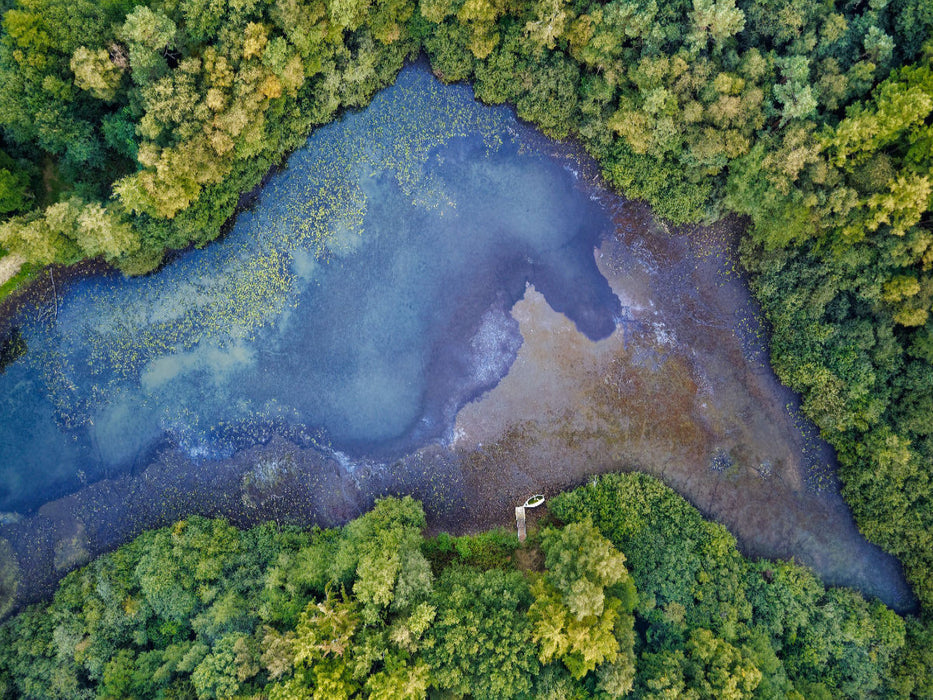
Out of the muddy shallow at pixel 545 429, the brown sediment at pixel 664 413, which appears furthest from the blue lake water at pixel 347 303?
the brown sediment at pixel 664 413

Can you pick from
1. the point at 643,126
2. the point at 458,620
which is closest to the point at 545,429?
the point at 458,620

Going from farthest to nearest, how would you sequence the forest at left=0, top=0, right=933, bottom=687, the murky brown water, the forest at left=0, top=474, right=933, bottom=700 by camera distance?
the murky brown water
the forest at left=0, top=0, right=933, bottom=687
the forest at left=0, top=474, right=933, bottom=700

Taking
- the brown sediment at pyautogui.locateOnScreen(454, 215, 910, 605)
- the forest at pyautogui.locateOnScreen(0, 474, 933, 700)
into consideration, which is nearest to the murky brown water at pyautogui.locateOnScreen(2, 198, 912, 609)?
the brown sediment at pyautogui.locateOnScreen(454, 215, 910, 605)

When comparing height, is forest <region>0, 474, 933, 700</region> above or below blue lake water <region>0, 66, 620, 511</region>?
below

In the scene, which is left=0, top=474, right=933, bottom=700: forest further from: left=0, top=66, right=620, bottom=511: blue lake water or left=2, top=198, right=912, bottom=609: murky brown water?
left=0, top=66, right=620, bottom=511: blue lake water

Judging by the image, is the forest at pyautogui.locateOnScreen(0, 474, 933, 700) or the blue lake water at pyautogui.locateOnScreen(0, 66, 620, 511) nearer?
the forest at pyautogui.locateOnScreen(0, 474, 933, 700)

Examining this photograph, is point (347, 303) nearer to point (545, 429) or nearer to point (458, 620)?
point (545, 429)

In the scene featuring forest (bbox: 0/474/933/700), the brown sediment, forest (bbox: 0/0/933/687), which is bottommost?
forest (bbox: 0/474/933/700)
